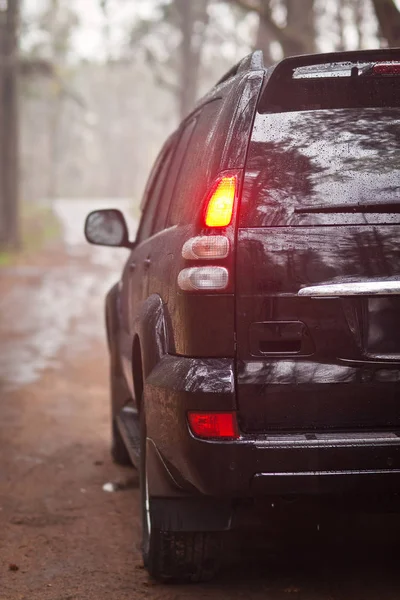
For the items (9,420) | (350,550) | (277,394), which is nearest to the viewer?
(277,394)

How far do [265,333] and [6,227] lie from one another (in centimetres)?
2952

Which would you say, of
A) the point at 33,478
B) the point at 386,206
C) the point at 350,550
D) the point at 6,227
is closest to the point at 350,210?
the point at 386,206

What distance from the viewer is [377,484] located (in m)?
4.39

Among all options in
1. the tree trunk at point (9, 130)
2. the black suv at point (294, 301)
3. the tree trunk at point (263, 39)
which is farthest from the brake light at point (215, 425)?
the tree trunk at point (9, 130)

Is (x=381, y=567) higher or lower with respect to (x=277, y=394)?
lower

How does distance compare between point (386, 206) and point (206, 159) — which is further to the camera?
point (206, 159)

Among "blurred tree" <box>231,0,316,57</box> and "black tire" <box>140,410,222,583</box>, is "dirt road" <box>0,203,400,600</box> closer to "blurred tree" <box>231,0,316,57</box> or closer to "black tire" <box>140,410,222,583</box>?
→ "black tire" <box>140,410,222,583</box>

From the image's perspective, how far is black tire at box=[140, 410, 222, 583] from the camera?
16.3 feet

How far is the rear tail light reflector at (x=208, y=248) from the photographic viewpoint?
442cm

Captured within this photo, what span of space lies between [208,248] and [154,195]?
2.41 m

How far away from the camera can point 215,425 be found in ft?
14.4

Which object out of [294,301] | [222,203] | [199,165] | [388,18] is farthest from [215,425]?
[388,18]

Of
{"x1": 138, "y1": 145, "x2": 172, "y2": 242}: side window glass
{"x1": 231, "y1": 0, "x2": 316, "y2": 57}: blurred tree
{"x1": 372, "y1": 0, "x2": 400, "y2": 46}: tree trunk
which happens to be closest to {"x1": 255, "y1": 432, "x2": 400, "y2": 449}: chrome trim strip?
{"x1": 138, "y1": 145, "x2": 172, "y2": 242}: side window glass

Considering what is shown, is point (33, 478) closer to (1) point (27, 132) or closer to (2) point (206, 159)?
(2) point (206, 159)
